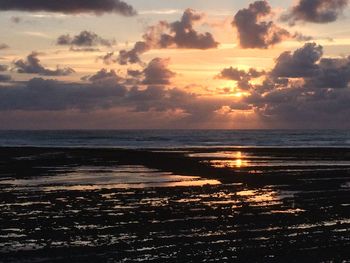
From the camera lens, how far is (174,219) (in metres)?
19.4

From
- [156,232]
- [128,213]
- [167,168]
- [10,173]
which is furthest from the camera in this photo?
[167,168]

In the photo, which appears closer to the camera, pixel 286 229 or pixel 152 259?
pixel 152 259

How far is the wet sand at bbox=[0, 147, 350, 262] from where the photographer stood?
14.6 m

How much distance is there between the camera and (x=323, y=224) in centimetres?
1859

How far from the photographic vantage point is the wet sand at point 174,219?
47.8 feet

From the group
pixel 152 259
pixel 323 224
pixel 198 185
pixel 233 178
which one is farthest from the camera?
pixel 233 178

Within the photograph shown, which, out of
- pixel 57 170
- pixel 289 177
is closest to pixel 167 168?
pixel 57 170

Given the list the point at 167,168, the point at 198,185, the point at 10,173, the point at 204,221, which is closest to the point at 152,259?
the point at 204,221

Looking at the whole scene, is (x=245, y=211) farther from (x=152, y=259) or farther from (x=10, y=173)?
(x=10, y=173)

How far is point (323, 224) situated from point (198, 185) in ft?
41.9

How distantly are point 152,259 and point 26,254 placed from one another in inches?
128

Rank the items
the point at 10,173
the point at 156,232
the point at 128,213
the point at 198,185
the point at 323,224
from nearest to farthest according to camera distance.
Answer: the point at 156,232
the point at 323,224
the point at 128,213
the point at 198,185
the point at 10,173

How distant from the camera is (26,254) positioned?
14359mm

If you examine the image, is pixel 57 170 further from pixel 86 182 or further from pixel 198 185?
pixel 198 185
